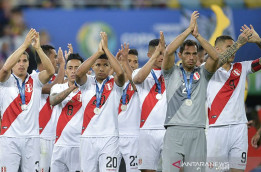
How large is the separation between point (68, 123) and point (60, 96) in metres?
0.66

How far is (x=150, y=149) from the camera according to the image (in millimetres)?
10938

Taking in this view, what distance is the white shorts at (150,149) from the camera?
1089cm

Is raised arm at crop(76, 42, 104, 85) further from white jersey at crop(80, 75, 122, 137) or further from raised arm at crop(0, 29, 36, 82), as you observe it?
raised arm at crop(0, 29, 36, 82)

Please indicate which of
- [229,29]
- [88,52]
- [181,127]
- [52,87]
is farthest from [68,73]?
[229,29]

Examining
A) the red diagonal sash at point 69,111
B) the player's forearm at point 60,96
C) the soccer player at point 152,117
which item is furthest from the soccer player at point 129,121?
the player's forearm at point 60,96

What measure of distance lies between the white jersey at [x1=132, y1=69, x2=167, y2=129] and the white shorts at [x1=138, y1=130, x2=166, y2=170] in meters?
0.15

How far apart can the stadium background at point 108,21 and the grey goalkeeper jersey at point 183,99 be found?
927 centimetres

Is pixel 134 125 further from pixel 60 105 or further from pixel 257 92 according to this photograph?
pixel 257 92

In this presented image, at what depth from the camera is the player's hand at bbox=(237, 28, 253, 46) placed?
32.2 feet

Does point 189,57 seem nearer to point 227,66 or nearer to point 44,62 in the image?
point 227,66

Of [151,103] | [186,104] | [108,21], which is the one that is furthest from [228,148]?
[108,21]

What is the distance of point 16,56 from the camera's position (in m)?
9.85

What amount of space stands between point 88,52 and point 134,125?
→ 7300 millimetres

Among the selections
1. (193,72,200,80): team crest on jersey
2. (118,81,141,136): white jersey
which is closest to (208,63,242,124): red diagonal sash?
(193,72,200,80): team crest on jersey
